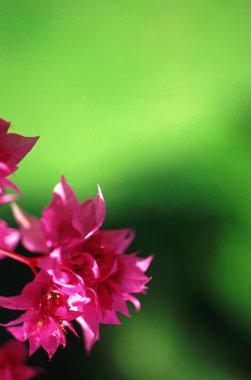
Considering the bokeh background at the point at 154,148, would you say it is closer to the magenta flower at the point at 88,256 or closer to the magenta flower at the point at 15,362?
the magenta flower at the point at 15,362

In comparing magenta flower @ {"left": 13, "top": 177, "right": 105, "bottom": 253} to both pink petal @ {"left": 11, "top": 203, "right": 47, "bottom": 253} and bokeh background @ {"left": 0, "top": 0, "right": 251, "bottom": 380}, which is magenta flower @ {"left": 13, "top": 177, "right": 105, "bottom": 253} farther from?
bokeh background @ {"left": 0, "top": 0, "right": 251, "bottom": 380}

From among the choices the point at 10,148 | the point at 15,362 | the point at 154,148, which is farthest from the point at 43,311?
the point at 154,148

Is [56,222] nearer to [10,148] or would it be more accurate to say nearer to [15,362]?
[10,148]

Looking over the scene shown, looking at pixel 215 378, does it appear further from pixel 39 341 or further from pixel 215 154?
pixel 39 341

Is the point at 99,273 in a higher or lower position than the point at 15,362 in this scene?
higher

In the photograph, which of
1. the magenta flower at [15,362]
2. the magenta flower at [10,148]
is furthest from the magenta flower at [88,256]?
the magenta flower at [15,362]

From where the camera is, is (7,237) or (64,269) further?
(7,237)

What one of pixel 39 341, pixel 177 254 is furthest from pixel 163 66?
pixel 39 341

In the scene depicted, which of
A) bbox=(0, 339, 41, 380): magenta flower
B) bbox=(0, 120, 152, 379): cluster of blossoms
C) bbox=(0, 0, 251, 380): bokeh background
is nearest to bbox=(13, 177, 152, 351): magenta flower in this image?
bbox=(0, 120, 152, 379): cluster of blossoms
